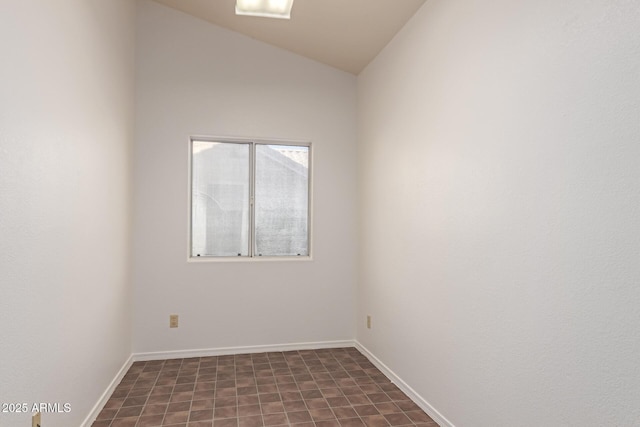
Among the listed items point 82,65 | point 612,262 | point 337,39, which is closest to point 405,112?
point 337,39

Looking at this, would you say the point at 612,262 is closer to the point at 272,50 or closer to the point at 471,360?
the point at 471,360

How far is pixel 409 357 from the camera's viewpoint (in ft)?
9.34

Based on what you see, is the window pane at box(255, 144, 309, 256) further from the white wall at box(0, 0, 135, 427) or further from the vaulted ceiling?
the white wall at box(0, 0, 135, 427)

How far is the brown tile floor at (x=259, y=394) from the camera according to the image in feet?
8.16

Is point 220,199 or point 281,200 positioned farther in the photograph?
point 281,200

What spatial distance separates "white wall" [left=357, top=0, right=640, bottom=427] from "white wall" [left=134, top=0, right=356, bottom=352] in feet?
3.40

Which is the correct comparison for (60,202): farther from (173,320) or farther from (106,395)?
(173,320)

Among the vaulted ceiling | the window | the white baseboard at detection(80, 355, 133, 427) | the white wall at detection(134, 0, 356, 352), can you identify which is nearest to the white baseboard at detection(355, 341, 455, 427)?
the white wall at detection(134, 0, 356, 352)

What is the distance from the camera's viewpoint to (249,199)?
3912 mm

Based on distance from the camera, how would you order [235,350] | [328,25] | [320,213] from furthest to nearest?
[320,213], [235,350], [328,25]

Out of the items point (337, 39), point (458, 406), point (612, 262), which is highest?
point (337, 39)

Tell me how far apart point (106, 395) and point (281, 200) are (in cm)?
218

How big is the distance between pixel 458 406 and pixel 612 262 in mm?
1293

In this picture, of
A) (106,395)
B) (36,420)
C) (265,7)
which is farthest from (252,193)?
(36,420)
